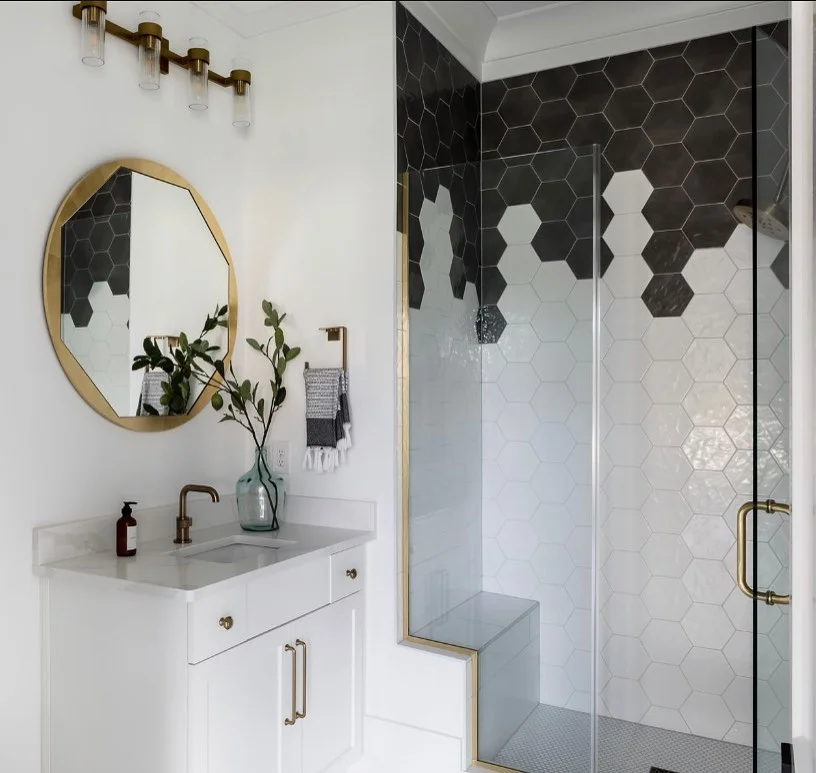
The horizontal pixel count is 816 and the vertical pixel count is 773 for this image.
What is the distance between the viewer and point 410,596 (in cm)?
246

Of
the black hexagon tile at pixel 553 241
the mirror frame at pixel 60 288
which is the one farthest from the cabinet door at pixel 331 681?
the black hexagon tile at pixel 553 241

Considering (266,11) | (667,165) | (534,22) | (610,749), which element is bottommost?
(610,749)

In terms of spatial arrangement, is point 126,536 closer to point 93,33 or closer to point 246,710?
point 246,710

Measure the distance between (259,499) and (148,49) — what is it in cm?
143

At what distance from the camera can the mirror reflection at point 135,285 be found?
83.0 inches

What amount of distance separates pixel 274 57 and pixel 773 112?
184 centimetres

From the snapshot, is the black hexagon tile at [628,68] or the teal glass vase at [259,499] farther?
the black hexagon tile at [628,68]

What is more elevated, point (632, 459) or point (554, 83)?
point (554, 83)

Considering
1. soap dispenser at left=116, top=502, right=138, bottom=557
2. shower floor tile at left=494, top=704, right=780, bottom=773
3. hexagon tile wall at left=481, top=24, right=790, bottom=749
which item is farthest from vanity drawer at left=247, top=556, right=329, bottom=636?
shower floor tile at left=494, top=704, right=780, bottom=773

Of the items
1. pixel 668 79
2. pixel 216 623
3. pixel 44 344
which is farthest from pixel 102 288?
pixel 668 79

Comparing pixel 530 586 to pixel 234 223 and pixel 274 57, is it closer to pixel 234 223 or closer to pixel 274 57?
pixel 234 223

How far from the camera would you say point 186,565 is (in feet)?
6.47

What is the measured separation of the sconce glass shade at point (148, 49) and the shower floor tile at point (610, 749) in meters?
2.27

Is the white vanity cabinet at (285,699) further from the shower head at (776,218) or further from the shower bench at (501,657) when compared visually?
the shower head at (776,218)
